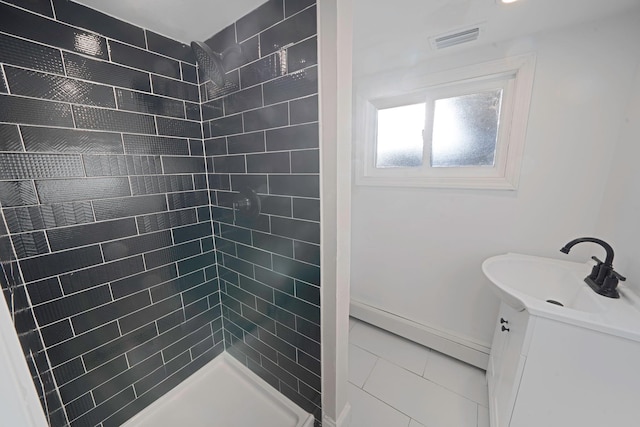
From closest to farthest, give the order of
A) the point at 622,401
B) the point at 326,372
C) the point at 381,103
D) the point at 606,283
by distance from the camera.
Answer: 1. the point at 622,401
2. the point at 606,283
3. the point at 326,372
4. the point at 381,103

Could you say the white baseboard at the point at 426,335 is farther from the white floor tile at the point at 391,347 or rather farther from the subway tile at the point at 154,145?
the subway tile at the point at 154,145

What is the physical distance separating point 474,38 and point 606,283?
134 centimetres

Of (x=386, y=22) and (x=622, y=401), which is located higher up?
(x=386, y=22)

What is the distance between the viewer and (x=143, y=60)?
42.9 inches

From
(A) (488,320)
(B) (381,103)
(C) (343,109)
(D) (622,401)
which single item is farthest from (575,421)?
(B) (381,103)

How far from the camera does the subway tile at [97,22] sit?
0.88m

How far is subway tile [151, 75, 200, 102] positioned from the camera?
3.75 ft

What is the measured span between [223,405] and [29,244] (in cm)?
124

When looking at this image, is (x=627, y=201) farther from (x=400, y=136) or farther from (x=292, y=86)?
(x=292, y=86)

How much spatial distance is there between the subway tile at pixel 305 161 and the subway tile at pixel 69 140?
83cm

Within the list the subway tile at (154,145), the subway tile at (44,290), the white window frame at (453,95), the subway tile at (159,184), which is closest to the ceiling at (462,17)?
the white window frame at (453,95)

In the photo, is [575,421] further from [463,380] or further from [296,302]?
[296,302]

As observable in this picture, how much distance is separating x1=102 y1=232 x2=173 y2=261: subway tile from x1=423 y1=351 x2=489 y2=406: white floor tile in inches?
73.3

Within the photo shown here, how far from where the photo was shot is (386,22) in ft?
3.69
